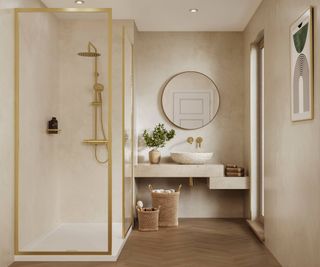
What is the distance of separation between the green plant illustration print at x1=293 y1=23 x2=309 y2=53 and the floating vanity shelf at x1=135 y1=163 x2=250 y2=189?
253cm

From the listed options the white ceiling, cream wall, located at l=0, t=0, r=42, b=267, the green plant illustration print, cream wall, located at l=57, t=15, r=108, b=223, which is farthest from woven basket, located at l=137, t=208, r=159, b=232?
the green plant illustration print

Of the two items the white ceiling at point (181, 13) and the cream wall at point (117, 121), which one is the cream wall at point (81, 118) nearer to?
the cream wall at point (117, 121)

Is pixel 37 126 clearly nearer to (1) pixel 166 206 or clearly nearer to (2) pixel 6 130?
(2) pixel 6 130

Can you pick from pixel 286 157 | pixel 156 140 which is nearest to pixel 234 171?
pixel 156 140

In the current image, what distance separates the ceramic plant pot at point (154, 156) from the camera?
5875mm

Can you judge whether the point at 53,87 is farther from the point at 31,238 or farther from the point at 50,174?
the point at 31,238

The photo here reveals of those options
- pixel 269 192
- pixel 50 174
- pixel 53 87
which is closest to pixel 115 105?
pixel 53 87

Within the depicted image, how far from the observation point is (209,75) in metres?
6.21

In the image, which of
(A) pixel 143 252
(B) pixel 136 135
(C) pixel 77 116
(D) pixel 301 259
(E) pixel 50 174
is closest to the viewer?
(D) pixel 301 259

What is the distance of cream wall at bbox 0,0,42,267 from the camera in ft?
12.6

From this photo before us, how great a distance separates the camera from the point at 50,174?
5.02 meters

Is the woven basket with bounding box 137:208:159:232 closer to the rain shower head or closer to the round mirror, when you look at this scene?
the round mirror

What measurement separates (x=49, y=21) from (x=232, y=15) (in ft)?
6.99

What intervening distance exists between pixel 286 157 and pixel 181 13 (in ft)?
7.93
